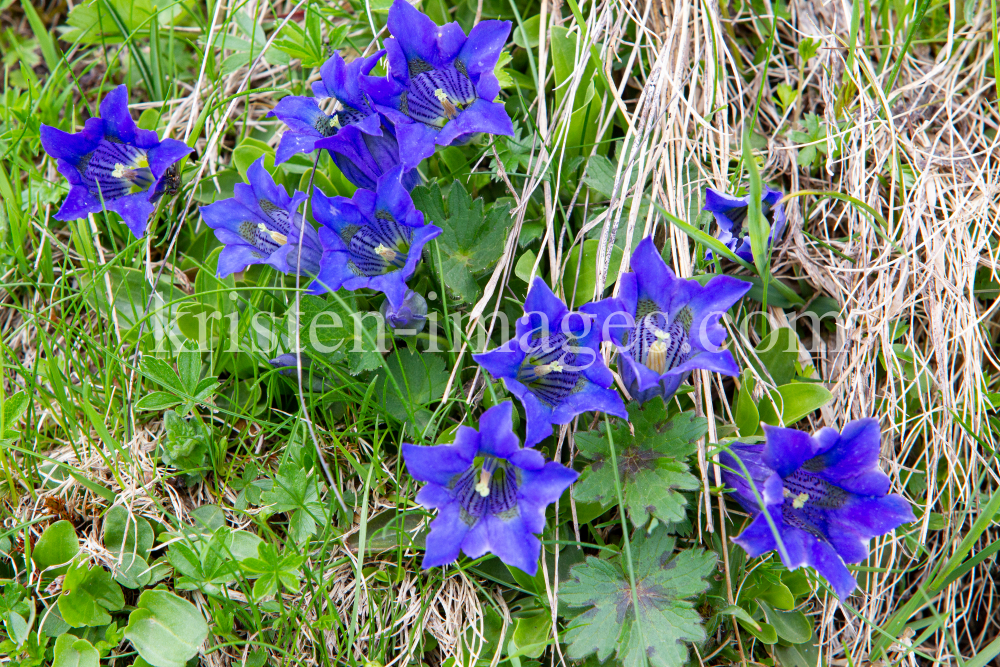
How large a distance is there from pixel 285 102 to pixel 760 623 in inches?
66.7

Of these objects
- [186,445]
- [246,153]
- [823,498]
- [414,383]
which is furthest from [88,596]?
[823,498]

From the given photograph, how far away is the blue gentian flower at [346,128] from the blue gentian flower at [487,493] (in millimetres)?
725

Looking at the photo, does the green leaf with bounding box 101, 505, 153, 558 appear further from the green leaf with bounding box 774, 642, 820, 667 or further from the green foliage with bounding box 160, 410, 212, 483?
the green leaf with bounding box 774, 642, 820, 667

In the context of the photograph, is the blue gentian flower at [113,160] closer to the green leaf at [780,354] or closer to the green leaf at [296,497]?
the green leaf at [296,497]

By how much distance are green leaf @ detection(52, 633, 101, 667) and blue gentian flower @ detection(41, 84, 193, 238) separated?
40.0 inches

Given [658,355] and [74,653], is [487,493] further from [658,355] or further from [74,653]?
[74,653]

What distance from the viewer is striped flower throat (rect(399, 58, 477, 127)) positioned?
1.83 meters

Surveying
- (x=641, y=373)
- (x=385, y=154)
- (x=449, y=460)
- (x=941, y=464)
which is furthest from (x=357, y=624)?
(x=941, y=464)

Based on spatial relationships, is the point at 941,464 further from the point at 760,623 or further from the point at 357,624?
the point at 357,624

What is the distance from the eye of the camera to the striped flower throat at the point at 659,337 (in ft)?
5.49

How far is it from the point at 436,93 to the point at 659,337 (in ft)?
2.65

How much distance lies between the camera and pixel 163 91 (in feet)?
8.01

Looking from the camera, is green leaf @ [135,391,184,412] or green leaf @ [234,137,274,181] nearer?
green leaf @ [135,391,184,412]

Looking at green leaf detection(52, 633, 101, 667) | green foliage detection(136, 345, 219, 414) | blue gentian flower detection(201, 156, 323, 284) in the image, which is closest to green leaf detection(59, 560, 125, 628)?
green leaf detection(52, 633, 101, 667)
